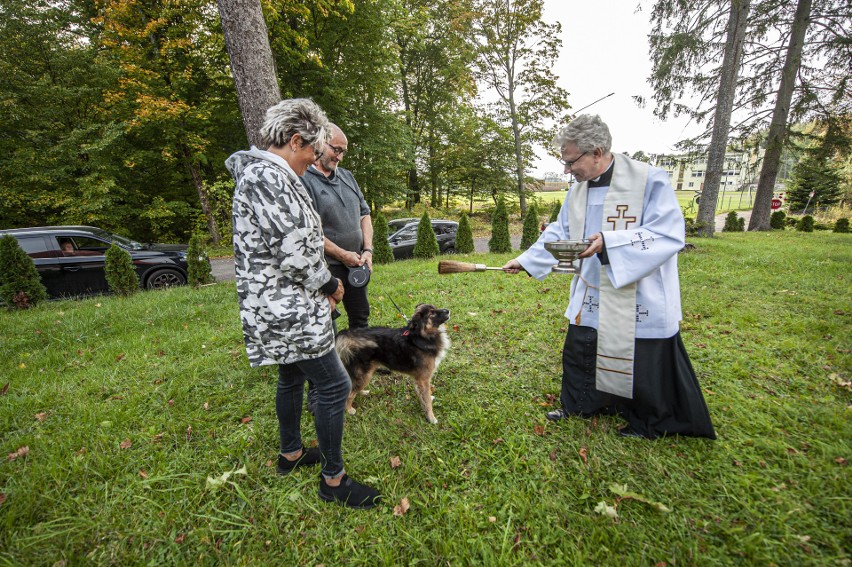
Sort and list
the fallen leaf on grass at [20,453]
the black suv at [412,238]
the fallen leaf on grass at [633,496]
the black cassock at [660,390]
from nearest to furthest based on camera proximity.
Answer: the fallen leaf on grass at [633,496]
the black cassock at [660,390]
the fallen leaf on grass at [20,453]
the black suv at [412,238]

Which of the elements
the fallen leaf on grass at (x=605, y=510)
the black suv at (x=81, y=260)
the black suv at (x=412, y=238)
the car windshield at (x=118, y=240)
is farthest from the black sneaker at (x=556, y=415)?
the car windshield at (x=118, y=240)

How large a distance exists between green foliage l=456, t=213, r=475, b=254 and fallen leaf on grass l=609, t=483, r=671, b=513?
34.2 ft

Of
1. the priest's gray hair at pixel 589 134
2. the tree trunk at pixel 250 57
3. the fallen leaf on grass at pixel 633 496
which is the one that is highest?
the tree trunk at pixel 250 57

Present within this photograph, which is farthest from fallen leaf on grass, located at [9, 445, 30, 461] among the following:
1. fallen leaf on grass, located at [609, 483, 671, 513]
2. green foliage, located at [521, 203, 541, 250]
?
green foliage, located at [521, 203, 541, 250]

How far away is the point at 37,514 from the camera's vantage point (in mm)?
2145

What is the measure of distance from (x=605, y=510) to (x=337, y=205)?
2.96m

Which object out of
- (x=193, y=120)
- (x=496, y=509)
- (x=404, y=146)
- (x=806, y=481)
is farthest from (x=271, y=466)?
(x=404, y=146)

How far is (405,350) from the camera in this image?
306cm

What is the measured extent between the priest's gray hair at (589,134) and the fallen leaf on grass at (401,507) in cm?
269

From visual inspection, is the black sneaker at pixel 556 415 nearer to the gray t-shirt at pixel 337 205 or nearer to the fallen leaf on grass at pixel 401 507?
the fallen leaf on grass at pixel 401 507

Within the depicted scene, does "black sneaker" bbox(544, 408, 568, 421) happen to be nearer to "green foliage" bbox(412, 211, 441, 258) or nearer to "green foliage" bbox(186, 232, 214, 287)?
"green foliage" bbox(186, 232, 214, 287)

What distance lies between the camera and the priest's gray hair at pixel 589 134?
229cm

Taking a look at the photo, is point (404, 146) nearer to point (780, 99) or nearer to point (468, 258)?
point (468, 258)

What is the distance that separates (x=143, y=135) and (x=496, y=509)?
18.3 m
